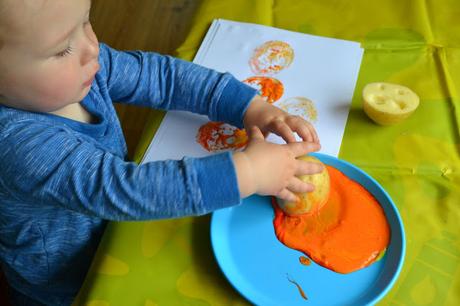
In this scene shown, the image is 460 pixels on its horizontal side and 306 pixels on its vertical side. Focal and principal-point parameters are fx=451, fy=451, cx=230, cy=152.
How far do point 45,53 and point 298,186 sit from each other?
324mm

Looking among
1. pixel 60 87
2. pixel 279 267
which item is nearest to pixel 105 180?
pixel 60 87

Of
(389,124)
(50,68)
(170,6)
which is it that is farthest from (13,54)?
(170,6)

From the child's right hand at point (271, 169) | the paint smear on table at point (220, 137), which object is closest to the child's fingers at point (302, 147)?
the child's right hand at point (271, 169)

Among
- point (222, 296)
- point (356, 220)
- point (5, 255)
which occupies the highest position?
point (356, 220)

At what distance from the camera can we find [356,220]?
1.84 ft

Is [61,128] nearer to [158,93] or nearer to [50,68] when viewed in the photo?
[50,68]

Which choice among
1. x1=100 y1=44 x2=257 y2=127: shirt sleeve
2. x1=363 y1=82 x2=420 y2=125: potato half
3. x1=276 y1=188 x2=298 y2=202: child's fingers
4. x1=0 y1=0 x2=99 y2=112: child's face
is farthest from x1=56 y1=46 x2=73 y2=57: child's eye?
x1=363 y1=82 x2=420 y2=125: potato half

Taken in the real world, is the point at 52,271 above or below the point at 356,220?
below

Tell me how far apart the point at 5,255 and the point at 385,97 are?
2.11 ft

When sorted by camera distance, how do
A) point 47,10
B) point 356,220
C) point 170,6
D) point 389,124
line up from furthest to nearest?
point 170,6, point 389,124, point 356,220, point 47,10

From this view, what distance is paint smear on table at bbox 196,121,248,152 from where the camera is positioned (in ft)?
2.21

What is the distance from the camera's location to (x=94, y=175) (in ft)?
1.62

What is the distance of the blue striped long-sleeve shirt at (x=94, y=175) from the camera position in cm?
49

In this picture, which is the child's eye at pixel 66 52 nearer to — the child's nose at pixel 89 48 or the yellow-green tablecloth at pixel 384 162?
the child's nose at pixel 89 48
